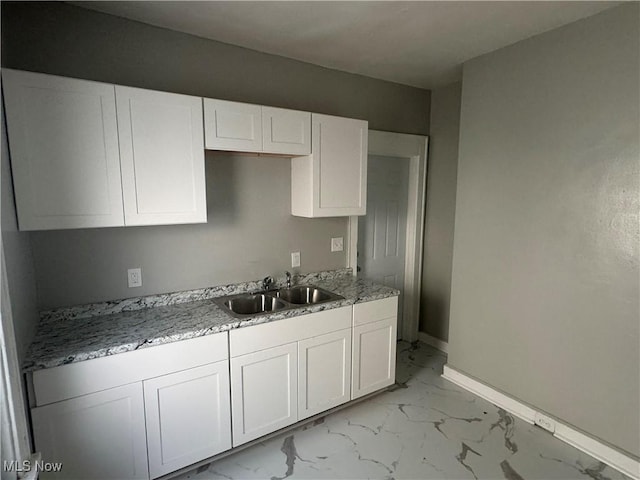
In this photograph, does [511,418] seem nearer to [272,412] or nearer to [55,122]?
[272,412]

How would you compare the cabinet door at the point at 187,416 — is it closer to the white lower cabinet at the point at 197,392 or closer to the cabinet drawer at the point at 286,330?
the white lower cabinet at the point at 197,392

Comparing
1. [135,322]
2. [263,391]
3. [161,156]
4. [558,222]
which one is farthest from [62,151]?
[558,222]

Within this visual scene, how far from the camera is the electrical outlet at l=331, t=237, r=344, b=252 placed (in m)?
3.03

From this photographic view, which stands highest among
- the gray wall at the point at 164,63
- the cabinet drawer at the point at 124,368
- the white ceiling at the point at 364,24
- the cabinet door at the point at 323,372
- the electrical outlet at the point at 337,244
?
the white ceiling at the point at 364,24

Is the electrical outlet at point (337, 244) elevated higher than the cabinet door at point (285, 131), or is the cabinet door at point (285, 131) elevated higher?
→ the cabinet door at point (285, 131)

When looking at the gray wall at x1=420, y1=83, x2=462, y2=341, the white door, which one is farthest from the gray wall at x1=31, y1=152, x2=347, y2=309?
the gray wall at x1=420, y1=83, x2=462, y2=341

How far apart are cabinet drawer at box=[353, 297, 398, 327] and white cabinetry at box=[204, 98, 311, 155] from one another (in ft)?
3.73

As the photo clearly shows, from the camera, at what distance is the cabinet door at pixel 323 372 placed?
2279 millimetres

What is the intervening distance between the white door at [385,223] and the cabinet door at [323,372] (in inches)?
43.5

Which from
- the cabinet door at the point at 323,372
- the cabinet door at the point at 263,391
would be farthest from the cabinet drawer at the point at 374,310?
the cabinet door at the point at 263,391

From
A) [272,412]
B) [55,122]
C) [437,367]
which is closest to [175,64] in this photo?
[55,122]

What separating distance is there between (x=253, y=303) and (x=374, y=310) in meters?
0.87

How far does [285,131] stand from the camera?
7.52ft

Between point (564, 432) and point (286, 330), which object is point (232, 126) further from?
point (564, 432)
